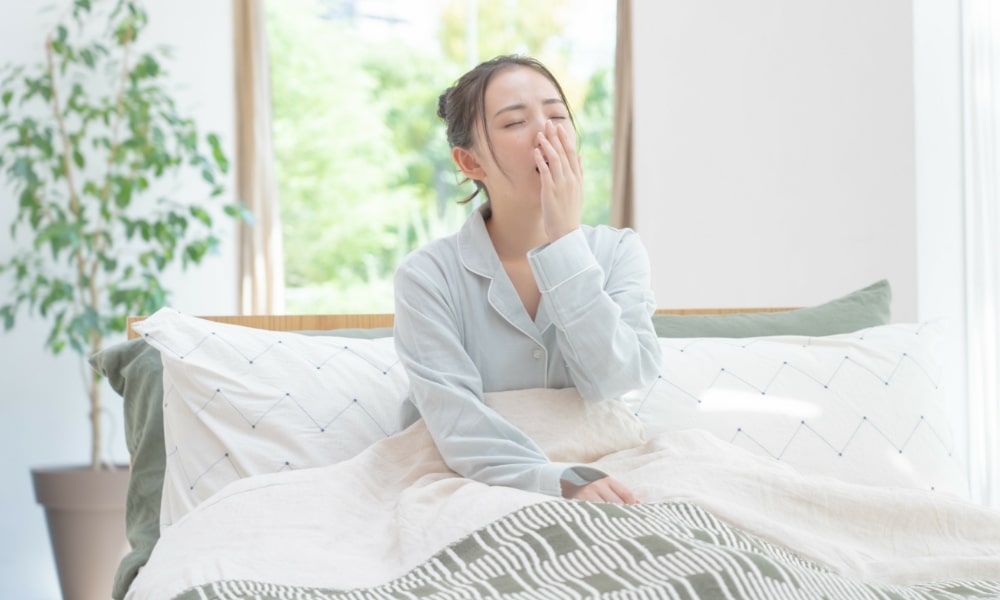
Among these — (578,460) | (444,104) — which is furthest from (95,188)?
(578,460)

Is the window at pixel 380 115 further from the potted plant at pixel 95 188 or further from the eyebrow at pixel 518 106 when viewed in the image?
the eyebrow at pixel 518 106

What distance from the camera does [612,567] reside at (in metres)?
0.99

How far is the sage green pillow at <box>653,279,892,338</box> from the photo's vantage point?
195 centimetres

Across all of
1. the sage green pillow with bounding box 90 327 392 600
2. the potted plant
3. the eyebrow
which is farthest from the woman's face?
the potted plant

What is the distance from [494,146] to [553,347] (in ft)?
0.97

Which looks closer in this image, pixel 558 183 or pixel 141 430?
pixel 558 183

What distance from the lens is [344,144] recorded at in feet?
18.6

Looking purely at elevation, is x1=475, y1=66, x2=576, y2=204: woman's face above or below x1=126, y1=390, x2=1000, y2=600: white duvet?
above

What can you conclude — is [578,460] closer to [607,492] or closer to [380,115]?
[607,492]

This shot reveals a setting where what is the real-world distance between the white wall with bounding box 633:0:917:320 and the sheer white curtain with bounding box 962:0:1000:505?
0.46 feet

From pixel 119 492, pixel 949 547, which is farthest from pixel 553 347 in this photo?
pixel 119 492

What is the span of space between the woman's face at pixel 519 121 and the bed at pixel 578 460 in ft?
1.01

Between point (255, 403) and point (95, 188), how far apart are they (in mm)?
1999

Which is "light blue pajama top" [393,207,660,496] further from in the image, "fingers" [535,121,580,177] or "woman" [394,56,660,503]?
"fingers" [535,121,580,177]
